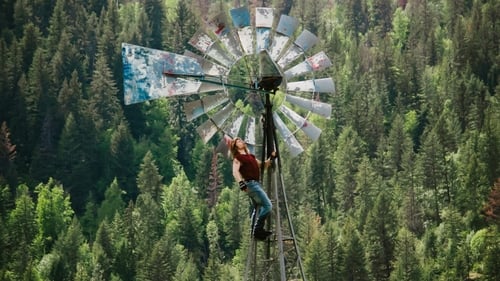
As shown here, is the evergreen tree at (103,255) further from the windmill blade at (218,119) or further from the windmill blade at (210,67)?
the windmill blade at (210,67)

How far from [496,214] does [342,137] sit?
3640 cm

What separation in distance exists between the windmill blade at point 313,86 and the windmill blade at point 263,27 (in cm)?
73

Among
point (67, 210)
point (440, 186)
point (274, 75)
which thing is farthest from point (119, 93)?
point (274, 75)

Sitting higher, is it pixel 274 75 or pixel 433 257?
pixel 274 75

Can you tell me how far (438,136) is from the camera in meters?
92.6

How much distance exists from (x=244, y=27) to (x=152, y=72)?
205 cm

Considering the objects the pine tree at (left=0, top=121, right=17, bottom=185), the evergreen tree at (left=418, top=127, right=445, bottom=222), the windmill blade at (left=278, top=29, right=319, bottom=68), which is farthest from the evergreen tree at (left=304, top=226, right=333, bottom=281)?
the windmill blade at (left=278, top=29, right=319, bottom=68)

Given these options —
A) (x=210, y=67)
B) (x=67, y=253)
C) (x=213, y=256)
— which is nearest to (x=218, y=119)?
(x=210, y=67)

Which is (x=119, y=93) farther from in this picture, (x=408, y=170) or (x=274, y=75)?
(x=274, y=75)

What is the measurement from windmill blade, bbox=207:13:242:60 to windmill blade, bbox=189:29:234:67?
10 cm

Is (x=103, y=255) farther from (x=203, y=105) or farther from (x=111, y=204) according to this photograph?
(x=203, y=105)

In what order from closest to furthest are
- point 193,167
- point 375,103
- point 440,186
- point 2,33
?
point 440,186 < point 375,103 < point 193,167 < point 2,33

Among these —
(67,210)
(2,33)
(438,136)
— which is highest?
(2,33)

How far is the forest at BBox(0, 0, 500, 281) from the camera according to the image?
7388 centimetres
